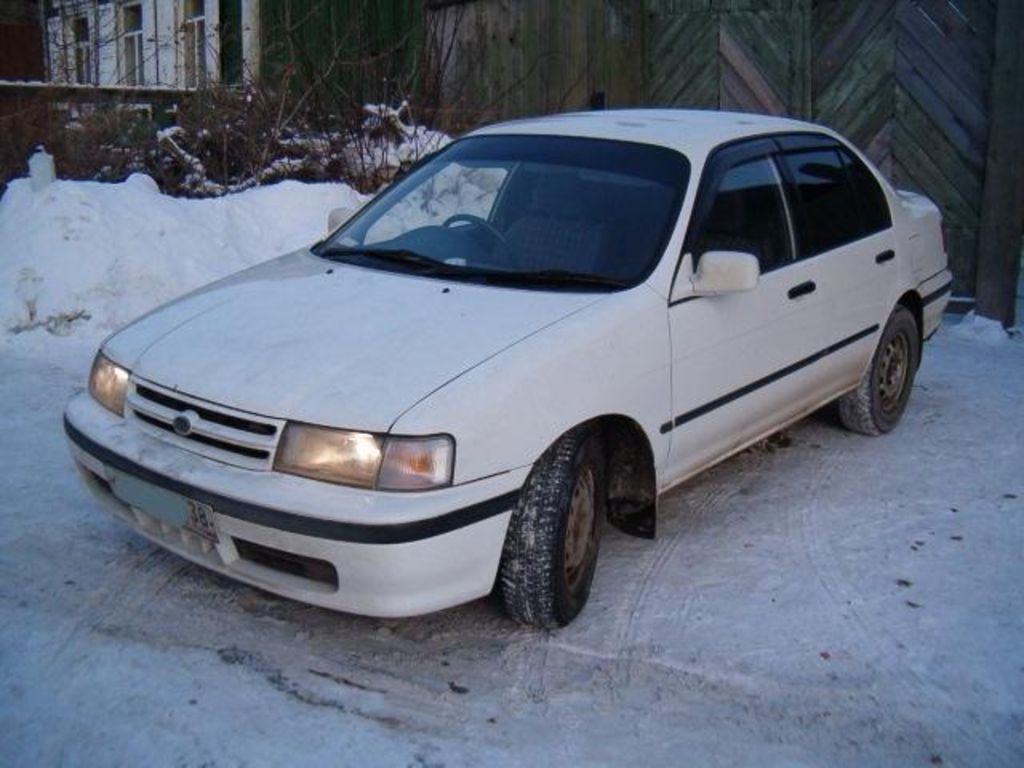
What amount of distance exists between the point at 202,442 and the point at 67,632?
30.7 inches

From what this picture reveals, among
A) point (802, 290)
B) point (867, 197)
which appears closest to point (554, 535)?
point (802, 290)

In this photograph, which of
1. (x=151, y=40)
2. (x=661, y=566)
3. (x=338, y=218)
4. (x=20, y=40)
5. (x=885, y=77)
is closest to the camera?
(x=661, y=566)

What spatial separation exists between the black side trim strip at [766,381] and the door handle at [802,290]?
0.28m

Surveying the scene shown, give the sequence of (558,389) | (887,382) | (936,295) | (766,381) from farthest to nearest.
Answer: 1. (936,295)
2. (887,382)
3. (766,381)
4. (558,389)

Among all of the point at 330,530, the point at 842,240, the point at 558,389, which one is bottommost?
the point at 330,530

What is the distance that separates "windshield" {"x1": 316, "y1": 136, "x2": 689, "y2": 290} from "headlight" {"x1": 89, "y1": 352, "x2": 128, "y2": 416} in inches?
40.7

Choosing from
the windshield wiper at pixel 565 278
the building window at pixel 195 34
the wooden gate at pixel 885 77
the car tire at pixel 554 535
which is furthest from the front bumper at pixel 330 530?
the building window at pixel 195 34

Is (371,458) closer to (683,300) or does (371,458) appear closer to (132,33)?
(683,300)

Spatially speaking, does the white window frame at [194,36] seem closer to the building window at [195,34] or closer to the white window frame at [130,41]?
the building window at [195,34]

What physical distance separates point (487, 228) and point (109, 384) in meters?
1.51

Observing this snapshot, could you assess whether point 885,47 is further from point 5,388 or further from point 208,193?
point 5,388

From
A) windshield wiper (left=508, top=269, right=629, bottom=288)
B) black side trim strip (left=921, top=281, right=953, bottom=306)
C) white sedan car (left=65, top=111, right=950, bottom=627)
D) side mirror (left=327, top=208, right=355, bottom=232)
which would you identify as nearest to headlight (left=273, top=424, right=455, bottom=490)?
white sedan car (left=65, top=111, right=950, bottom=627)

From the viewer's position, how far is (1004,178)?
8172 millimetres

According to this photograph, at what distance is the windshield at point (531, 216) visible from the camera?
165 inches
